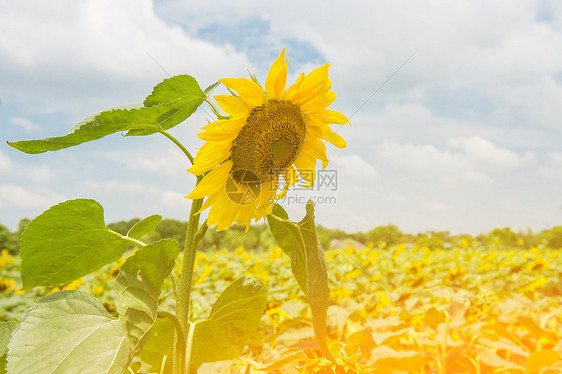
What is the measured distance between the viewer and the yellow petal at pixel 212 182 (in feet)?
2.34

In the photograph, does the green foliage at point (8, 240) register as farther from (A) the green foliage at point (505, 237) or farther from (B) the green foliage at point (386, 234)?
(A) the green foliage at point (505, 237)

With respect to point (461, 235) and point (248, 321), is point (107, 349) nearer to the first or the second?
point (248, 321)

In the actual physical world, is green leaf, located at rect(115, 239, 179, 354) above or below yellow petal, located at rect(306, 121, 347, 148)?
below

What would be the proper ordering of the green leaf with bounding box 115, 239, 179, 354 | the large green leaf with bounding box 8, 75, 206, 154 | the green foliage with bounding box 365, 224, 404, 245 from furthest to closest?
the green foliage with bounding box 365, 224, 404, 245
the large green leaf with bounding box 8, 75, 206, 154
the green leaf with bounding box 115, 239, 179, 354

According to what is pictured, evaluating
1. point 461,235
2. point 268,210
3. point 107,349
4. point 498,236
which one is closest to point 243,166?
point 268,210

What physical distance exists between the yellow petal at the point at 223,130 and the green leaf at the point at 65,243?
0.21m

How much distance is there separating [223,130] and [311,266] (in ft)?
0.88

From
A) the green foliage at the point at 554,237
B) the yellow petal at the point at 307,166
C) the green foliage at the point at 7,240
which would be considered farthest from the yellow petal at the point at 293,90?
Answer: the green foliage at the point at 7,240

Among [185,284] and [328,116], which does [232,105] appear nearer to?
[328,116]

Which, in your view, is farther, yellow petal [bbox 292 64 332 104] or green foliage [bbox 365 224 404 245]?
green foliage [bbox 365 224 404 245]

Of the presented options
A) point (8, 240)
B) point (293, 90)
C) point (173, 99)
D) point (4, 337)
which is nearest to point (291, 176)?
point (293, 90)

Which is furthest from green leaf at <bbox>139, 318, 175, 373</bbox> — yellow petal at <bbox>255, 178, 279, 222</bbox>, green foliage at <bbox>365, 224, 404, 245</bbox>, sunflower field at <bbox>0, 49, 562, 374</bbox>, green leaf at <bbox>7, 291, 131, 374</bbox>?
→ green foliage at <bbox>365, 224, 404, 245</bbox>

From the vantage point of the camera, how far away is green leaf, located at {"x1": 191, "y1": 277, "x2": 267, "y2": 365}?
0.76m

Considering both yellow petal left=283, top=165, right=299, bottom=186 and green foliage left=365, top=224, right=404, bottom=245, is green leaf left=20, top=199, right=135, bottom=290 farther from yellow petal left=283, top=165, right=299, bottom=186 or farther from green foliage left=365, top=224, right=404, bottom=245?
green foliage left=365, top=224, right=404, bottom=245
